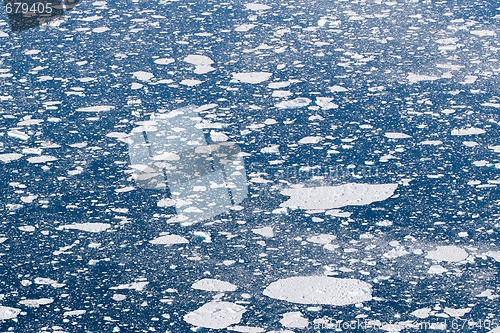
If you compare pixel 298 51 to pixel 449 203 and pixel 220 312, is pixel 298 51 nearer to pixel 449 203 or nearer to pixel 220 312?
pixel 449 203

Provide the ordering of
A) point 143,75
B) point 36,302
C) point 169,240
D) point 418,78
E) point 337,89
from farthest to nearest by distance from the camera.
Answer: point 143,75, point 418,78, point 337,89, point 169,240, point 36,302

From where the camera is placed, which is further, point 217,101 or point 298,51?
point 298,51

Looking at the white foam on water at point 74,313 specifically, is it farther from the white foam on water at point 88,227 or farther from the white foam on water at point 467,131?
the white foam on water at point 467,131

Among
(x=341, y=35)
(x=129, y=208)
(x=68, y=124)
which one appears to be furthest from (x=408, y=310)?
(x=341, y=35)

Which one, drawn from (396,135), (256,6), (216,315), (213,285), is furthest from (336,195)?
(256,6)

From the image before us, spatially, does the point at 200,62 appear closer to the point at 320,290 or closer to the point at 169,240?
the point at 169,240

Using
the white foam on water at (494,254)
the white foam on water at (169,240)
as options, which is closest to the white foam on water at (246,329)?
the white foam on water at (169,240)
